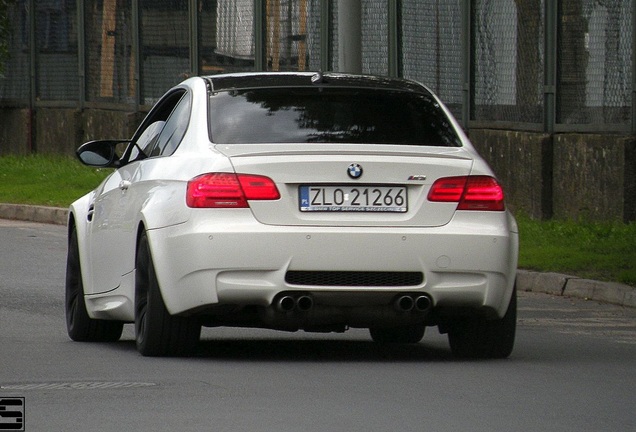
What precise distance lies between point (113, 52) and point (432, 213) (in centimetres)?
2089

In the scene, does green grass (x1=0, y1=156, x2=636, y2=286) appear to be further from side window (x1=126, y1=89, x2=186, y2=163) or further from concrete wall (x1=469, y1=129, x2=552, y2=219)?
side window (x1=126, y1=89, x2=186, y2=163)

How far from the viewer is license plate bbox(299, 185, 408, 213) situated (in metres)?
8.34

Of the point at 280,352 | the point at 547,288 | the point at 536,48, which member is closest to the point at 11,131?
the point at 536,48

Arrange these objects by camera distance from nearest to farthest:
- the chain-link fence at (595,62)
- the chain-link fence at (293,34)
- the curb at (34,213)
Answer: the chain-link fence at (595,62)
the curb at (34,213)
the chain-link fence at (293,34)

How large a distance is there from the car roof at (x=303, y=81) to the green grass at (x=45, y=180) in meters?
12.6

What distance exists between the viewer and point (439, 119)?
9.15 m

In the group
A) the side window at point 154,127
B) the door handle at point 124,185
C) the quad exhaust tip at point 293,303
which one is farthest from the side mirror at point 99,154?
the quad exhaust tip at point 293,303

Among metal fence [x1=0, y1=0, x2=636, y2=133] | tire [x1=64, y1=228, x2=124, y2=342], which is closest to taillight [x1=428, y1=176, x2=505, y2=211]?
tire [x1=64, y1=228, x2=124, y2=342]

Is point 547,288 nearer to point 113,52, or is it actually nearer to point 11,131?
point 113,52

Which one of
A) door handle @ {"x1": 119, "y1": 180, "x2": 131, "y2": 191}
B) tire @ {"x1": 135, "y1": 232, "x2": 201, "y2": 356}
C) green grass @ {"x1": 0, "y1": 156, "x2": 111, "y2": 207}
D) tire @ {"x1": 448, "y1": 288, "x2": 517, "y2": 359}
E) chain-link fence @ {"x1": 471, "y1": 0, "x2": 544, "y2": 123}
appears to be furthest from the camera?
green grass @ {"x1": 0, "y1": 156, "x2": 111, "y2": 207}

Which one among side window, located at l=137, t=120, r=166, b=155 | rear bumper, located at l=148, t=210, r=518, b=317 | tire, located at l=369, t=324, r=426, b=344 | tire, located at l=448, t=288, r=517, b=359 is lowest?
tire, located at l=369, t=324, r=426, b=344

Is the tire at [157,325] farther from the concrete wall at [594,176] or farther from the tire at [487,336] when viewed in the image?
the concrete wall at [594,176]

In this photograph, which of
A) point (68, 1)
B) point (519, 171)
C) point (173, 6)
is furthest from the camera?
point (68, 1)

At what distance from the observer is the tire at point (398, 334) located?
9906mm
